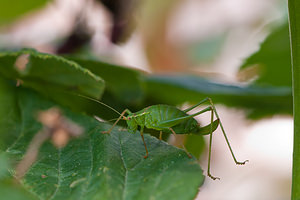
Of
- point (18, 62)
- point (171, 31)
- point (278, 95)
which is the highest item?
point (18, 62)

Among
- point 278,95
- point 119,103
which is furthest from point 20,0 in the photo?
point 278,95

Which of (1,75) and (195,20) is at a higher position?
(1,75)

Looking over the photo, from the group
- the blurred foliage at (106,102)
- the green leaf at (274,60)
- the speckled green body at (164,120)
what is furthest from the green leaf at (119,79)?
the green leaf at (274,60)

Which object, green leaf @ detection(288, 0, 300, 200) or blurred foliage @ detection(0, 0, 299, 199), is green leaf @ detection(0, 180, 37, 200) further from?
green leaf @ detection(288, 0, 300, 200)

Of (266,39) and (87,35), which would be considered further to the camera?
(87,35)

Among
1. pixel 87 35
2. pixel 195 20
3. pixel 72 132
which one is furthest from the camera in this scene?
pixel 195 20

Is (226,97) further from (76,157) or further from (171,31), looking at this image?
(171,31)

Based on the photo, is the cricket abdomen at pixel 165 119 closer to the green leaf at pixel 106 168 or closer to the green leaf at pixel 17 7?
the green leaf at pixel 106 168

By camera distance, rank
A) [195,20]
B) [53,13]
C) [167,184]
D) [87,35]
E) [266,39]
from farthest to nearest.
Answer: [195,20]
[53,13]
[87,35]
[266,39]
[167,184]
